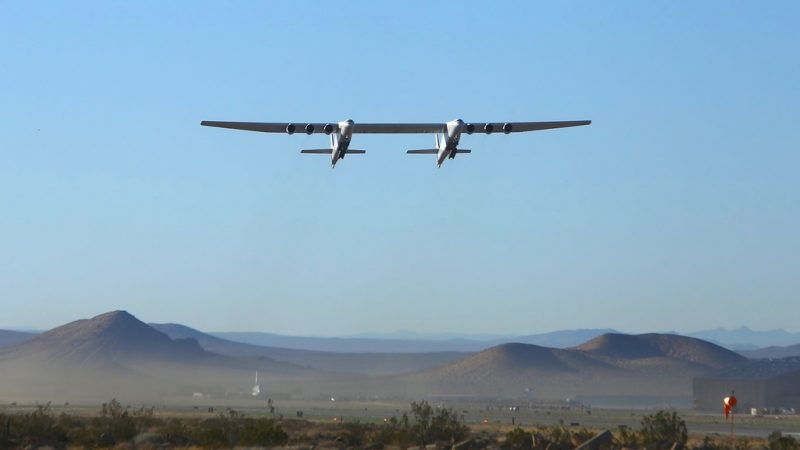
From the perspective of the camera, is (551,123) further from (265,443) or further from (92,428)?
(92,428)

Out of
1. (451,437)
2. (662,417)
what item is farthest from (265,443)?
(662,417)

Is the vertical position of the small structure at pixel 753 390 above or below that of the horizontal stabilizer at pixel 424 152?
below

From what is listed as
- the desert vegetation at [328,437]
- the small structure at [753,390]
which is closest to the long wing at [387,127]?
the desert vegetation at [328,437]

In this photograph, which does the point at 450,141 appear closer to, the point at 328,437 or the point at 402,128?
the point at 402,128

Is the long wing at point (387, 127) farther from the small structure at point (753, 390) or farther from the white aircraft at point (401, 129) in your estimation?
the small structure at point (753, 390)

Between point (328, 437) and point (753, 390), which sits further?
point (753, 390)

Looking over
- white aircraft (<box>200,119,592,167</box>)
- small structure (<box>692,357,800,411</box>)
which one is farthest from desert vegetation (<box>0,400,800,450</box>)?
small structure (<box>692,357,800,411</box>)

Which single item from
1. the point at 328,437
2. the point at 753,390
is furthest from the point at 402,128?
the point at 753,390

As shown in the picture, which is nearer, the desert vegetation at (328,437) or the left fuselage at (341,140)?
the desert vegetation at (328,437)
